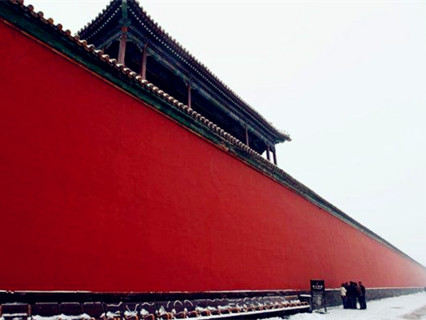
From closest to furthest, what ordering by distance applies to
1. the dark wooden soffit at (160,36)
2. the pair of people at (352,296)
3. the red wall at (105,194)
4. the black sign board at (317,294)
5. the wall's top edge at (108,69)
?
the red wall at (105,194) → the wall's top edge at (108,69) → the dark wooden soffit at (160,36) → the black sign board at (317,294) → the pair of people at (352,296)

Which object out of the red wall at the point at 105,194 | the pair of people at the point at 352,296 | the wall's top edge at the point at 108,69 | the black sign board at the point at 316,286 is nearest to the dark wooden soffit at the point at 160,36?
the wall's top edge at the point at 108,69

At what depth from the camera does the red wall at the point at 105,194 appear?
3.33 m

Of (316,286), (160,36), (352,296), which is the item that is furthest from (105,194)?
(352,296)

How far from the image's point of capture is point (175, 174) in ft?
17.4

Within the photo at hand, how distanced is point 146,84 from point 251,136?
7.83 meters

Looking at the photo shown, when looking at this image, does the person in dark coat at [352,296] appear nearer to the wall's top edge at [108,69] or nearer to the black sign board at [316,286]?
the black sign board at [316,286]

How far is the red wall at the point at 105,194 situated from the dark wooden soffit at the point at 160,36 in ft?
9.96

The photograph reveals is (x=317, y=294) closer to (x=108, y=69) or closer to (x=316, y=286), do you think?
(x=316, y=286)

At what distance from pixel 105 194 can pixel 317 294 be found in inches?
279

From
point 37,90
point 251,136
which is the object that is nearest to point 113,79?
point 37,90

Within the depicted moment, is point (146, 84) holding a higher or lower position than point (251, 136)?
lower

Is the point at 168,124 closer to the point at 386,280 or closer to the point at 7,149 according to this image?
the point at 7,149

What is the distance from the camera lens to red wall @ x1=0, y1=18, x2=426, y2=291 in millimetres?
3330

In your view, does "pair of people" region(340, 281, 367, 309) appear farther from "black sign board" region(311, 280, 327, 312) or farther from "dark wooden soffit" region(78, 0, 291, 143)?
"dark wooden soffit" region(78, 0, 291, 143)
